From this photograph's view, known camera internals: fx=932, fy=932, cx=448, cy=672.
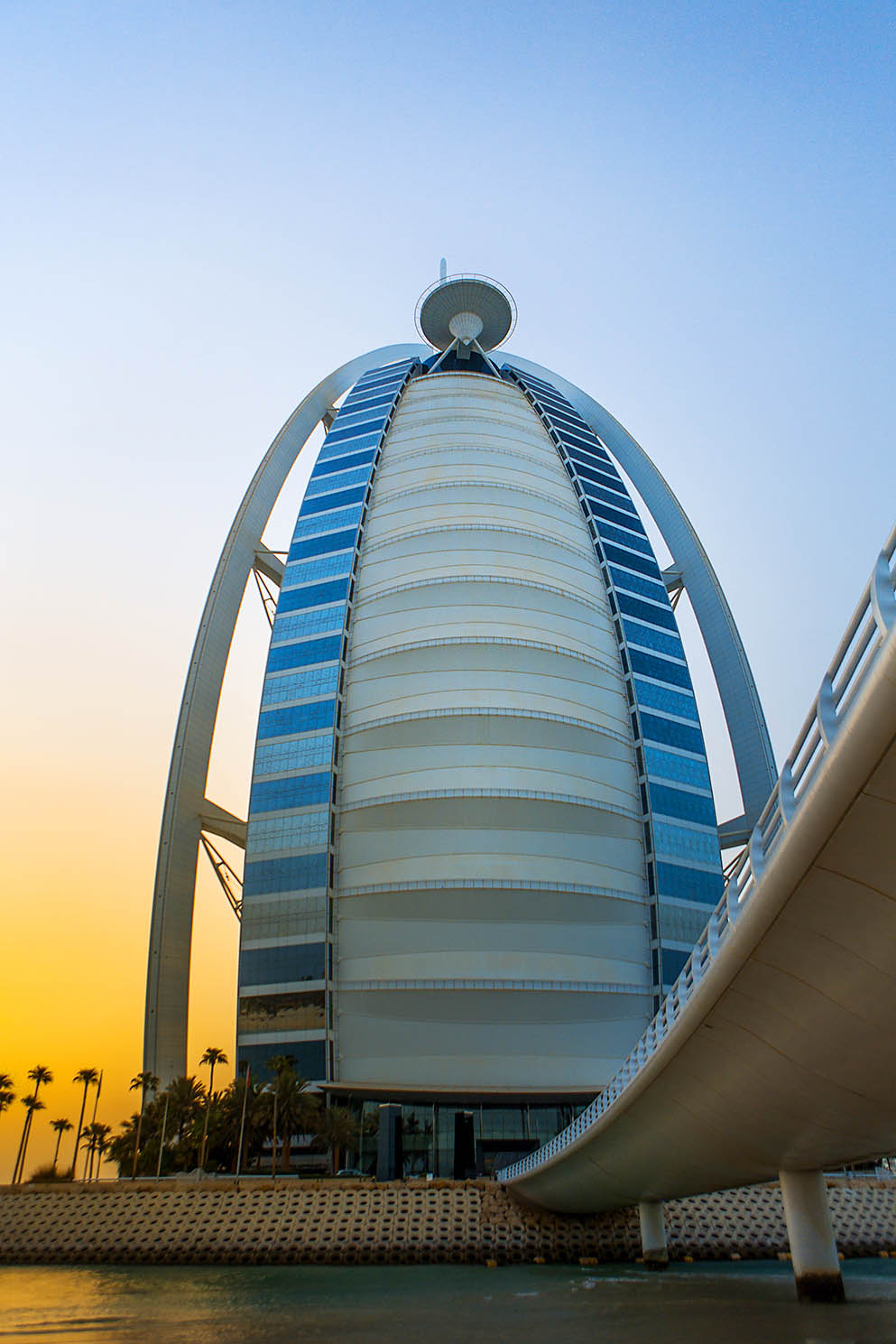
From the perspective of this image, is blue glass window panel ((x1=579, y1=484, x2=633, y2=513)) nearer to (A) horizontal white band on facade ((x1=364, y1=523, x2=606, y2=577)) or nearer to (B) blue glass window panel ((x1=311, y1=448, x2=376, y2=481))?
(A) horizontal white band on facade ((x1=364, y1=523, x2=606, y2=577))

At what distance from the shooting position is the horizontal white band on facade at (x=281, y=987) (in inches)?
2488

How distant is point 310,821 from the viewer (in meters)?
68.2

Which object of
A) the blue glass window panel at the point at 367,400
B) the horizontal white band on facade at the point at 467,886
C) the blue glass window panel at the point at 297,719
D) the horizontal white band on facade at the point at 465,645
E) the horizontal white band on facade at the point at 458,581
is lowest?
the horizontal white band on facade at the point at 467,886

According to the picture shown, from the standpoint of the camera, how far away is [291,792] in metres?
69.9

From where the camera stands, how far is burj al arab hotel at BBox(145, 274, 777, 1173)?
63.3 meters

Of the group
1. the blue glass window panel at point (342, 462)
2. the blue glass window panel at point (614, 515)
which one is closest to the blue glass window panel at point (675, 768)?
the blue glass window panel at point (614, 515)

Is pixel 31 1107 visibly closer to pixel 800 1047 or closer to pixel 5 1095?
pixel 5 1095

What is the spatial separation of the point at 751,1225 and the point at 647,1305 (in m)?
18.9

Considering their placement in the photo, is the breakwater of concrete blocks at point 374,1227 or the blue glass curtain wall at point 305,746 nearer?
the breakwater of concrete blocks at point 374,1227

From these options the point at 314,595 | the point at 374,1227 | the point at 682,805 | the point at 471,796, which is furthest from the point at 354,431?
the point at 374,1227

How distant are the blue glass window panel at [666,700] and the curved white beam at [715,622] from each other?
404cm

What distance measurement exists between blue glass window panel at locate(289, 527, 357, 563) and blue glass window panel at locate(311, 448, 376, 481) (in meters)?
8.70

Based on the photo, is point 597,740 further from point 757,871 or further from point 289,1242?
point 757,871

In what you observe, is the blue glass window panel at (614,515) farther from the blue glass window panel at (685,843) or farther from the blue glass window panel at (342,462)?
the blue glass window panel at (685,843)
